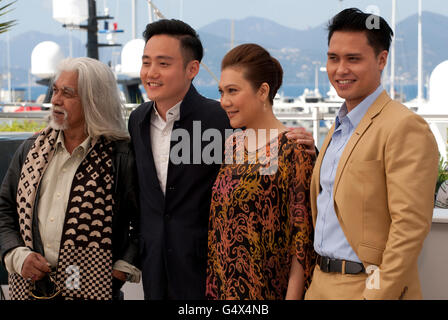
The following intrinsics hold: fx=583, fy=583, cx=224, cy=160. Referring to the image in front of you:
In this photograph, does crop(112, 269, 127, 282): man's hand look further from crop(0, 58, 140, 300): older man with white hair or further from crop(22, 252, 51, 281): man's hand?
crop(22, 252, 51, 281): man's hand

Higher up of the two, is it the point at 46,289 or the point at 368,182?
the point at 368,182

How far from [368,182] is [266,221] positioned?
443 millimetres

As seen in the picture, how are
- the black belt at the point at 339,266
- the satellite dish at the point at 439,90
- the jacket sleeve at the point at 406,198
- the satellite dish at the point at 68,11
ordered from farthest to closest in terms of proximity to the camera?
the satellite dish at the point at 68,11
the satellite dish at the point at 439,90
the black belt at the point at 339,266
the jacket sleeve at the point at 406,198

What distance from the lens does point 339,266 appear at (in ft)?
6.26

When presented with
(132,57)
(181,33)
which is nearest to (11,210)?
(181,33)

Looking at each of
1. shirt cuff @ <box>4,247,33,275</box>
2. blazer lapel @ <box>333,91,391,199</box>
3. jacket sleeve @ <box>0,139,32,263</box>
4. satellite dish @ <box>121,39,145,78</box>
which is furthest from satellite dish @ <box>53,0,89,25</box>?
blazer lapel @ <box>333,91,391,199</box>

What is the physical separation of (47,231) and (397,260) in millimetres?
1407

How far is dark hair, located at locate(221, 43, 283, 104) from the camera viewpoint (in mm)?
2193

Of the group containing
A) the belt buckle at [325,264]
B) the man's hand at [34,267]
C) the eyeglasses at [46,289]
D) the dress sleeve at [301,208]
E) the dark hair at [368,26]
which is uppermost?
the dark hair at [368,26]

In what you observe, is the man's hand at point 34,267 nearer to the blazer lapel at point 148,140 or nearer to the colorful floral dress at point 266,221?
the blazer lapel at point 148,140

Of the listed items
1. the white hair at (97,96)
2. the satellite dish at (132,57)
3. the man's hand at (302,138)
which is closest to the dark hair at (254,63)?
the man's hand at (302,138)

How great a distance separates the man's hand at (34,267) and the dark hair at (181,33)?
3.35 feet

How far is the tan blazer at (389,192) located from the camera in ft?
5.63

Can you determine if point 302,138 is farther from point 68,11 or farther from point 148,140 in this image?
point 68,11
